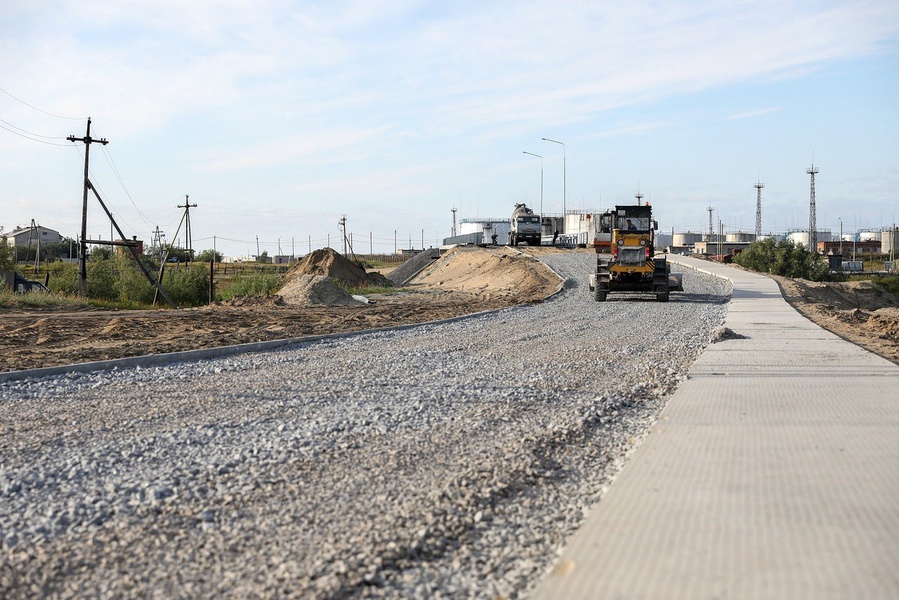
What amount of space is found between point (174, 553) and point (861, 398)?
7864mm

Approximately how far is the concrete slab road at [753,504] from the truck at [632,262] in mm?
18744

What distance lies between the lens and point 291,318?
78.3 ft

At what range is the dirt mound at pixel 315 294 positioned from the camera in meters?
30.4

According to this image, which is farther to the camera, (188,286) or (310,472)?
(188,286)

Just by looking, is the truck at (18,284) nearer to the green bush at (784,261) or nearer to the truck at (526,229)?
the truck at (526,229)

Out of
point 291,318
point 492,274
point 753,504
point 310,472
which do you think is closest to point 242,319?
point 291,318

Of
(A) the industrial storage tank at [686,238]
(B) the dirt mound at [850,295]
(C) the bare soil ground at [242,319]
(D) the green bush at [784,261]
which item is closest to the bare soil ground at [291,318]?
(C) the bare soil ground at [242,319]

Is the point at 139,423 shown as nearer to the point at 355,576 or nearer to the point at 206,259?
the point at 355,576

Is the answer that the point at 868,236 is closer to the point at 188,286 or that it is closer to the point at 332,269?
the point at 332,269

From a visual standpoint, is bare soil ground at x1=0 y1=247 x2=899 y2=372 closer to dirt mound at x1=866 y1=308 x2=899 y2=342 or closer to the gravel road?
dirt mound at x1=866 y1=308 x2=899 y2=342

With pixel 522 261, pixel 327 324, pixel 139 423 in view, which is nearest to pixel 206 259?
pixel 522 261

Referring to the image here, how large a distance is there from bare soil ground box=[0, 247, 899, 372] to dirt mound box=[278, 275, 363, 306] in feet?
0.12

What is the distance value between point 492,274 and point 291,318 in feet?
72.6

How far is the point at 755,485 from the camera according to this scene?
607cm
